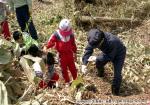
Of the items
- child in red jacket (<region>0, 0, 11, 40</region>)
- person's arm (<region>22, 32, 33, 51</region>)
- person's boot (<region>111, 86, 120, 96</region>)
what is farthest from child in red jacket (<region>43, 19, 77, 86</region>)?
child in red jacket (<region>0, 0, 11, 40</region>)

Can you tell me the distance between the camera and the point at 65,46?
7215 millimetres

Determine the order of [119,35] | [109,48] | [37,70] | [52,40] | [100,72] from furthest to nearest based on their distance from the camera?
[119,35], [100,72], [52,40], [109,48], [37,70]

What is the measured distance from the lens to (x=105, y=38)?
22.7 ft

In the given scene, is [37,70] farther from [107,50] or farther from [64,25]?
[107,50]

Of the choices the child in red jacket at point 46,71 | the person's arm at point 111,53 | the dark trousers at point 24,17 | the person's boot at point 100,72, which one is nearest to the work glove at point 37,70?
the child in red jacket at point 46,71

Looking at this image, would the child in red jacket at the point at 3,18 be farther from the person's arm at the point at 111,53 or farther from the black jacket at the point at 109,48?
the person's arm at the point at 111,53

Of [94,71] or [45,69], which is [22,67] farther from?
[94,71]

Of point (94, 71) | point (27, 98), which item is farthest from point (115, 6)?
point (27, 98)

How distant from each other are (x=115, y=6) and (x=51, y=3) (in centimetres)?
187

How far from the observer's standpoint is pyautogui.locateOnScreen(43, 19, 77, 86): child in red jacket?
7039mm

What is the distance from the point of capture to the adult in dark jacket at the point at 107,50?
21.7ft

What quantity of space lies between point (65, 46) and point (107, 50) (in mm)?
695

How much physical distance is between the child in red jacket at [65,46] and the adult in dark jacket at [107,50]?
363 millimetres

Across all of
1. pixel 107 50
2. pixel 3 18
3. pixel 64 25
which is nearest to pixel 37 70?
pixel 64 25
